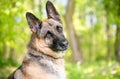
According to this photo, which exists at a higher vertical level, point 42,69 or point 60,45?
point 60,45

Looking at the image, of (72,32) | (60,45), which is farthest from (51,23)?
(72,32)

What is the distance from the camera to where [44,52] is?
7941 mm

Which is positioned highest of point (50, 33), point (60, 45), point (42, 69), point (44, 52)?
point (50, 33)

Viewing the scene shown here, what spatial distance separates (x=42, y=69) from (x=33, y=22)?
0.95 m

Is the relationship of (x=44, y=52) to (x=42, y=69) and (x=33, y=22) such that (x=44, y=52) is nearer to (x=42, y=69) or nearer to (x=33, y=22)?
(x=42, y=69)

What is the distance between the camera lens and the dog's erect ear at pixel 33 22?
26.5 ft

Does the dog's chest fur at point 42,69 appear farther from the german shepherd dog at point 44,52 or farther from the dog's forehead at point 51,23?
the dog's forehead at point 51,23

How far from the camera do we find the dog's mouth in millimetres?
7812

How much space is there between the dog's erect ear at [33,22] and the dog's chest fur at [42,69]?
23.9 inches

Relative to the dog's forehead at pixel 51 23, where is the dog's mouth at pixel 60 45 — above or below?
below

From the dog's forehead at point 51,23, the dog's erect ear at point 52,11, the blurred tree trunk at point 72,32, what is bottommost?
the blurred tree trunk at point 72,32

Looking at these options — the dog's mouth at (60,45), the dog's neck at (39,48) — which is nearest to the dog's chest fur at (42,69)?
the dog's neck at (39,48)

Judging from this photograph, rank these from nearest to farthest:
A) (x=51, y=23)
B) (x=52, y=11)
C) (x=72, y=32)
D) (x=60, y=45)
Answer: (x=60, y=45) < (x=51, y=23) < (x=52, y=11) < (x=72, y=32)

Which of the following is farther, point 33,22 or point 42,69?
point 33,22
